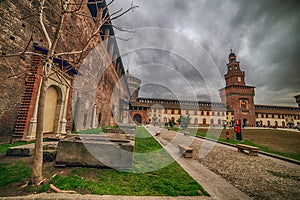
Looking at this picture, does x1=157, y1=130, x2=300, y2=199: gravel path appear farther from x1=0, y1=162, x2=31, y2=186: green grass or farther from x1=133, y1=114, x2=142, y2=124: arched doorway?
x1=133, y1=114, x2=142, y2=124: arched doorway

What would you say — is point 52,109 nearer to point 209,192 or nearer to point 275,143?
point 209,192

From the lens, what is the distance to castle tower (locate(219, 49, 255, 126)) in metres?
50.4

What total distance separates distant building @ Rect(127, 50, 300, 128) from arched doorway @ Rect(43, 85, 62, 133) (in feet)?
124

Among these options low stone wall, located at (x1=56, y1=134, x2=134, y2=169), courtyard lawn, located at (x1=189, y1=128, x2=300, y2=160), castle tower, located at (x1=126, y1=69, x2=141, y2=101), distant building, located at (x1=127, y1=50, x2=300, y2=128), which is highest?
castle tower, located at (x1=126, y1=69, x2=141, y2=101)

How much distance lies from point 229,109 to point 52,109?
5959 cm

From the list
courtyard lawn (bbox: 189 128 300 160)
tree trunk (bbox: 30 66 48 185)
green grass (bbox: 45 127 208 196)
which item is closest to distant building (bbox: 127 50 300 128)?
courtyard lawn (bbox: 189 128 300 160)

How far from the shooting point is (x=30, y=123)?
530 cm

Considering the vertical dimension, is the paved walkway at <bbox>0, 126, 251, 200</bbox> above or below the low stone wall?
below

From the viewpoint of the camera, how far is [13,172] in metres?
2.70

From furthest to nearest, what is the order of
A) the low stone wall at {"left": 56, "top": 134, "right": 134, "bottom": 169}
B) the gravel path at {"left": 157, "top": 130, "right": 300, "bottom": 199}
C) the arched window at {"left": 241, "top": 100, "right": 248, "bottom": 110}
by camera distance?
the arched window at {"left": 241, "top": 100, "right": 248, "bottom": 110}
the low stone wall at {"left": 56, "top": 134, "right": 134, "bottom": 169}
the gravel path at {"left": 157, "top": 130, "right": 300, "bottom": 199}

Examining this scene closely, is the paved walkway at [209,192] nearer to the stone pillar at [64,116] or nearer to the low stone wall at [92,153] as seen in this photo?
the low stone wall at [92,153]

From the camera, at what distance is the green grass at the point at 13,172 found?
2.41m

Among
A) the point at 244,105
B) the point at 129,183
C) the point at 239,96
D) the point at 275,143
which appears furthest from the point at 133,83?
the point at 129,183

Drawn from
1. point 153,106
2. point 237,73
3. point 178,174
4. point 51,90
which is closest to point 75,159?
point 178,174
